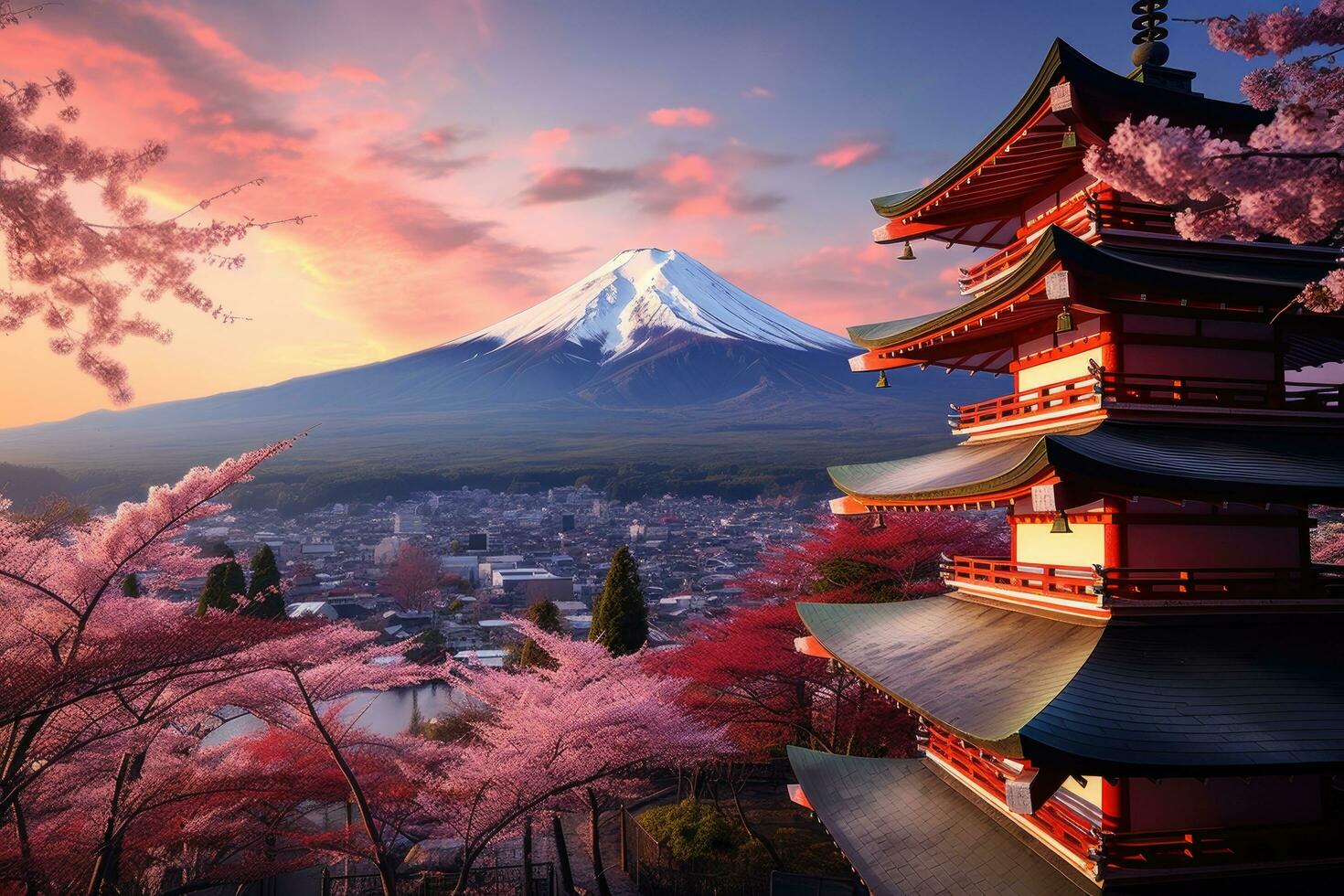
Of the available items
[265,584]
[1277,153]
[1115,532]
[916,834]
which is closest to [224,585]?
[265,584]

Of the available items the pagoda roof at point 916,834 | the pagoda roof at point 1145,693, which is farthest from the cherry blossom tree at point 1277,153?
the pagoda roof at point 916,834

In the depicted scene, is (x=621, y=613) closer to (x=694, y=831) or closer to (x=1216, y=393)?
(x=694, y=831)

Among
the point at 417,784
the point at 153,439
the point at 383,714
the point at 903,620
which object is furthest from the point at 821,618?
the point at 153,439

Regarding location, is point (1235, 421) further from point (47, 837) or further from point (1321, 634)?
point (47, 837)

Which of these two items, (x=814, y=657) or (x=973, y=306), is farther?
(x=814, y=657)

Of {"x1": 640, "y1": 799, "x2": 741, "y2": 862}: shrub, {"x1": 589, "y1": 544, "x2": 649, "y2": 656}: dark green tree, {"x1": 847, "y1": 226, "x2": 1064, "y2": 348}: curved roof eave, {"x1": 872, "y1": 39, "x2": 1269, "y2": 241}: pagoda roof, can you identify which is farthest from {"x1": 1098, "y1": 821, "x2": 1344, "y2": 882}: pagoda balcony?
{"x1": 589, "y1": 544, "x2": 649, "y2": 656}: dark green tree

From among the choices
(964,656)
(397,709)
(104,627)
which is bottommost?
(397,709)
